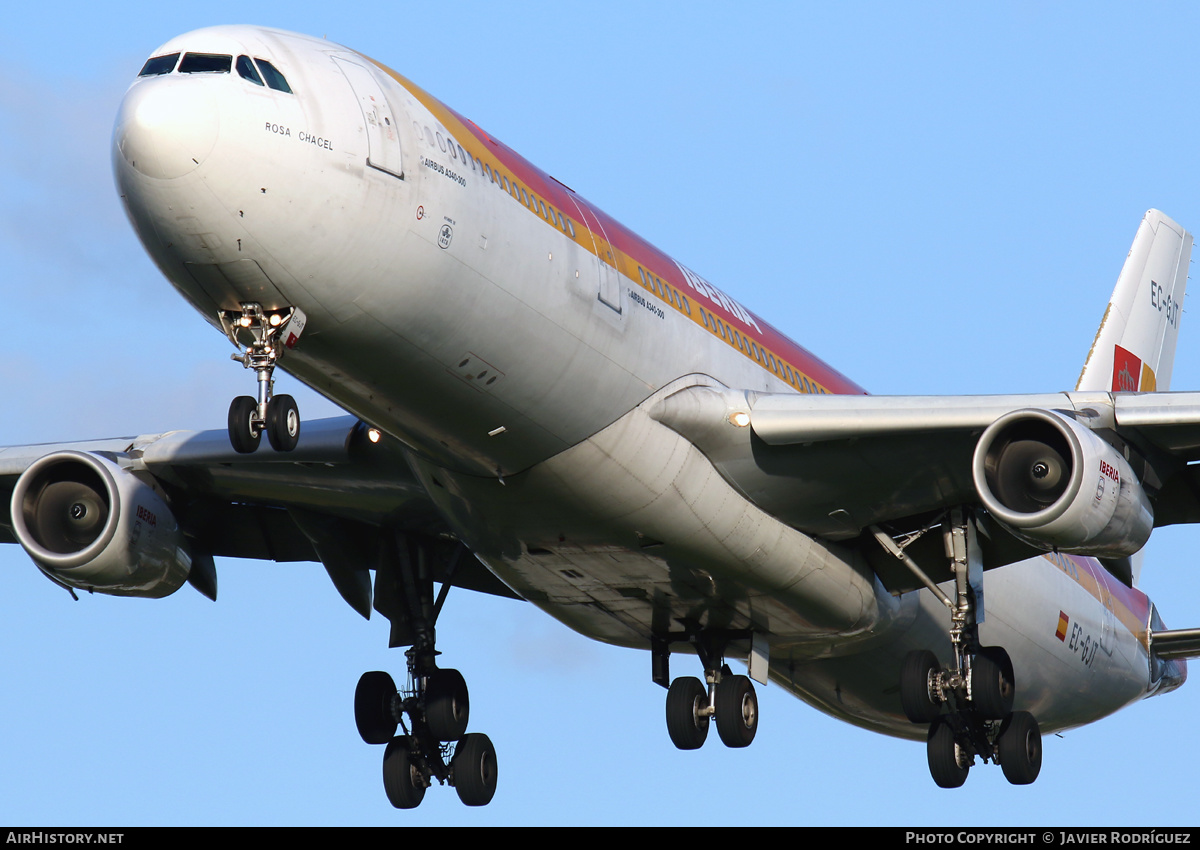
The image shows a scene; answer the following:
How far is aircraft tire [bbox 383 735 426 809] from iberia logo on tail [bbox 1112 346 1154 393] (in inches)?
670

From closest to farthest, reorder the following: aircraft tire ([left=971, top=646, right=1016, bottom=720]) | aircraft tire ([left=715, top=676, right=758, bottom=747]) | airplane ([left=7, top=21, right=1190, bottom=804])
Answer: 1. airplane ([left=7, top=21, right=1190, bottom=804])
2. aircraft tire ([left=971, top=646, right=1016, bottom=720])
3. aircraft tire ([left=715, top=676, right=758, bottom=747])

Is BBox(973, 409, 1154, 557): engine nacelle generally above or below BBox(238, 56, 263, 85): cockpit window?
below

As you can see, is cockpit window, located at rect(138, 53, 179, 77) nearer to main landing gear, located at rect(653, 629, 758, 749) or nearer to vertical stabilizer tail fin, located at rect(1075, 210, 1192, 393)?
main landing gear, located at rect(653, 629, 758, 749)

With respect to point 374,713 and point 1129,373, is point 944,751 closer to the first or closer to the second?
point 374,713

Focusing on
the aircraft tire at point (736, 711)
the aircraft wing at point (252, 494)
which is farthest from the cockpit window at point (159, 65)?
the aircraft tire at point (736, 711)

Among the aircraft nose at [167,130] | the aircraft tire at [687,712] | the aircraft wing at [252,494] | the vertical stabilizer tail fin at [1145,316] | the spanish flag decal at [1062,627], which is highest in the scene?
the vertical stabilizer tail fin at [1145,316]

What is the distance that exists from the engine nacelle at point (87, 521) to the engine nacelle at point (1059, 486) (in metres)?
12.1

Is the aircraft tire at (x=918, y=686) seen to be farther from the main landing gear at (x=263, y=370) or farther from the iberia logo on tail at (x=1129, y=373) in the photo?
the iberia logo on tail at (x=1129, y=373)

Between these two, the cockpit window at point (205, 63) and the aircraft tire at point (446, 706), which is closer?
the cockpit window at point (205, 63)

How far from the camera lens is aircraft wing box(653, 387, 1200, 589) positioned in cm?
2208

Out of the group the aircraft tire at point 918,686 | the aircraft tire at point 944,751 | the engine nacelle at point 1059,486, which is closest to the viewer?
the engine nacelle at point 1059,486

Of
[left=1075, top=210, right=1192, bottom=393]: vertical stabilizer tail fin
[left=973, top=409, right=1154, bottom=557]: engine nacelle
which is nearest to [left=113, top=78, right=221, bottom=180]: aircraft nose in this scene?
[left=973, top=409, right=1154, bottom=557]: engine nacelle

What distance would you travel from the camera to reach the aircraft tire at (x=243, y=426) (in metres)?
18.7
